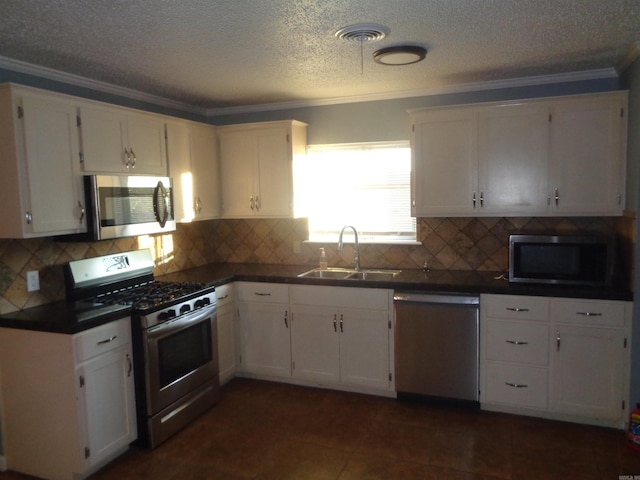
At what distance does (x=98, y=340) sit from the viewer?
2.67 m

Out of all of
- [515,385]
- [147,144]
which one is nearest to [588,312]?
[515,385]

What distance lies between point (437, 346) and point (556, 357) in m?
0.78

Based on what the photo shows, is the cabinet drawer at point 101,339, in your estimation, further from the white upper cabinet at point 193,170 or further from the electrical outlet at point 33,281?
the white upper cabinet at point 193,170

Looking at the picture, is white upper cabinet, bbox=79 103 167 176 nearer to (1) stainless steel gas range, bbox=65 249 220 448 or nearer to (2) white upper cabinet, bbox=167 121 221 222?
(2) white upper cabinet, bbox=167 121 221 222

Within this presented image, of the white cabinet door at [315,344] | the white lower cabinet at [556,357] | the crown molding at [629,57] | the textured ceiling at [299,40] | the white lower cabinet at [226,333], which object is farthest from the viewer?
the white lower cabinet at [226,333]

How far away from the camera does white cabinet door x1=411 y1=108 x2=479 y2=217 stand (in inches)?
139

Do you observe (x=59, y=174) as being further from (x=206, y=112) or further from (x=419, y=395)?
(x=419, y=395)

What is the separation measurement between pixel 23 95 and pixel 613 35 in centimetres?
330

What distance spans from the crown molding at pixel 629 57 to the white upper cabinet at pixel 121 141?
10.5ft

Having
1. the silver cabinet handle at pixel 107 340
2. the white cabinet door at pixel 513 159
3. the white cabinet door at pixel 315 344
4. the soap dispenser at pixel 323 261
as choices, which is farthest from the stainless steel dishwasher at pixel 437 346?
the silver cabinet handle at pixel 107 340

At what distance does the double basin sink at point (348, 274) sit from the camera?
12.6 feet

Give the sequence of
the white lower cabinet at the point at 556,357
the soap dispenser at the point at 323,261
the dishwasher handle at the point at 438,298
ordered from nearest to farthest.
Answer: the white lower cabinet at the point at 556,357
the dishwasher handle at the point at 438,298
the soap dispenser at the point at 323,261

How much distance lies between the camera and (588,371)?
308 cm

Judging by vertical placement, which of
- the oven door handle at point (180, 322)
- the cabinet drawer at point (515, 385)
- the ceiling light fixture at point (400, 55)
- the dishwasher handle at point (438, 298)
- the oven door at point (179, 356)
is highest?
the ceiling light fixture at point (400, 55)
